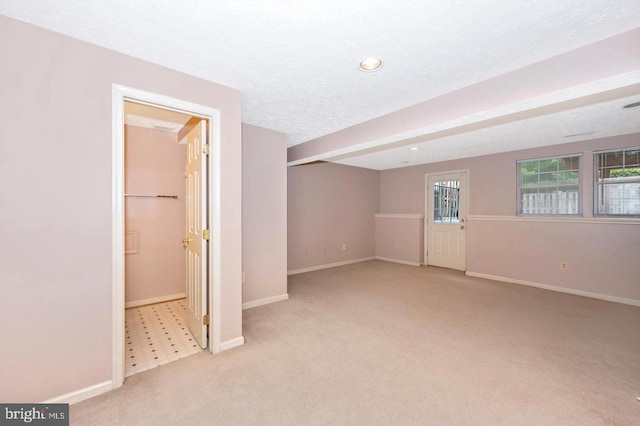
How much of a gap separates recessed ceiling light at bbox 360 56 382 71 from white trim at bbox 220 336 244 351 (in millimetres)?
2643

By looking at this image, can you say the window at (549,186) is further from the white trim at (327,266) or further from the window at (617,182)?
the white trim at (327,266)

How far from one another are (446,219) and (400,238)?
3.76 feet

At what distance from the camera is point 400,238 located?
6559mm

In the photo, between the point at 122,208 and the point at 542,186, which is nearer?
the point at 122,208

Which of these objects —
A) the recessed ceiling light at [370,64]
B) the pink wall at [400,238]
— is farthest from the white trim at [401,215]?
the recessed ceiling light at [370,64]

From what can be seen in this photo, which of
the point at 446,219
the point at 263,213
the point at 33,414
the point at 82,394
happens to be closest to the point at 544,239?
the point at 446,219

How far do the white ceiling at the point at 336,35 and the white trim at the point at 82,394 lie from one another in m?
2.37

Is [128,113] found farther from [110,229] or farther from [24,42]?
[110,229]

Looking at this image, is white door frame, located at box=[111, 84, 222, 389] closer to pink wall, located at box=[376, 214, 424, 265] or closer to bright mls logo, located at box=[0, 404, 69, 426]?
bright mls logo, located at box=[0, 404, 69, 426]

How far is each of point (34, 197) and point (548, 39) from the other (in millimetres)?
3471

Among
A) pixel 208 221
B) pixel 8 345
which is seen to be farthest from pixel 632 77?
pixel 8 345

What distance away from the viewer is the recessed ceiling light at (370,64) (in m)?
2.03

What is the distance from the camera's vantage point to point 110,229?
190 cm

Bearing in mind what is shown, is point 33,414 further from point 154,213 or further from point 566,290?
point 566,290
